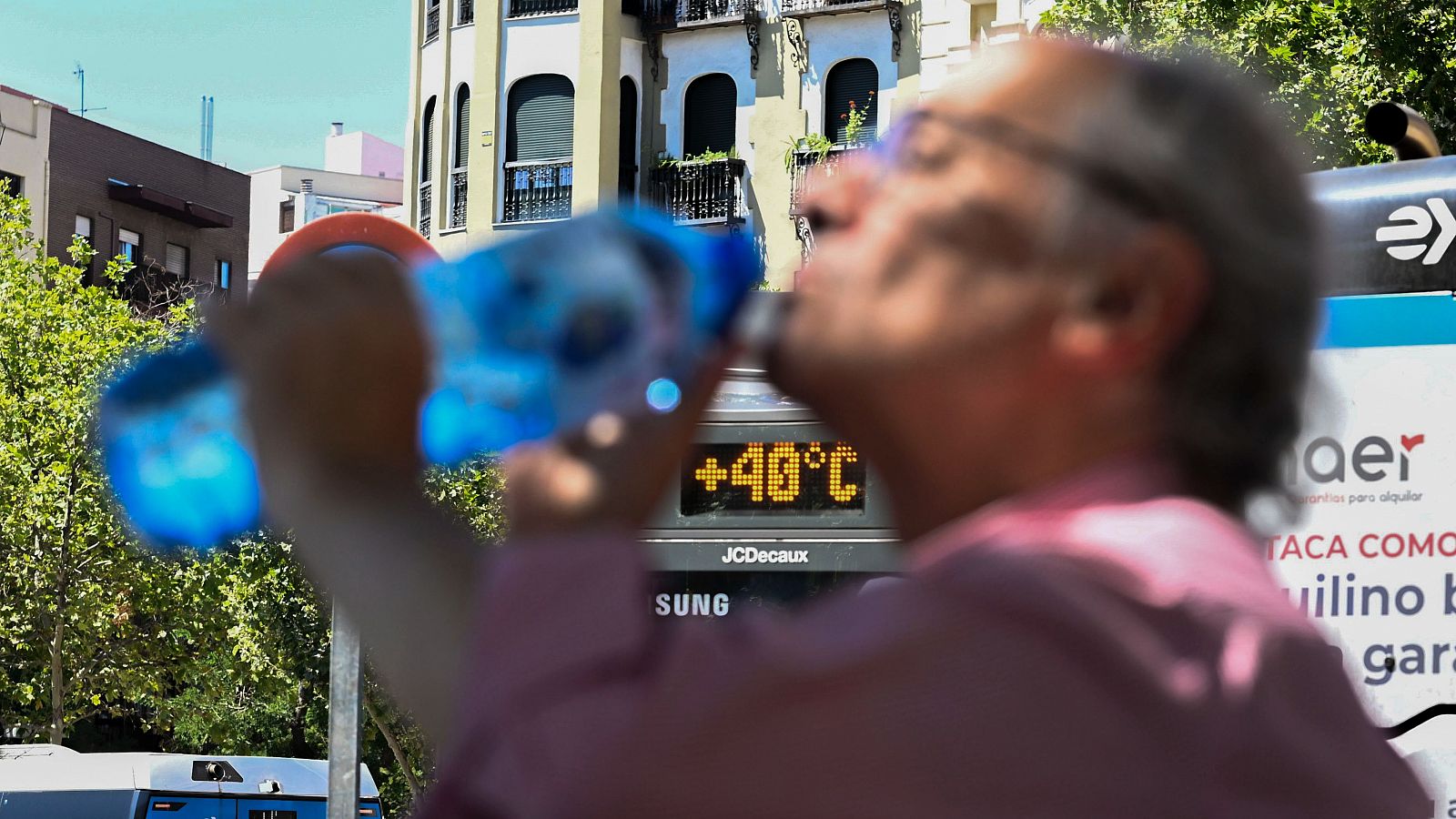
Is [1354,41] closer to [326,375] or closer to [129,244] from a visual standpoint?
[326,375]

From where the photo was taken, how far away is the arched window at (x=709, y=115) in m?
30.6

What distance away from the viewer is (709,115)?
30906 millimetres

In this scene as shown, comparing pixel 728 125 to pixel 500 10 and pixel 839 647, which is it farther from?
pixel 839 647

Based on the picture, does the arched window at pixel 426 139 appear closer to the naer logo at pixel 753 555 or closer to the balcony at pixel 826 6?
the balcony at pixel 826 6

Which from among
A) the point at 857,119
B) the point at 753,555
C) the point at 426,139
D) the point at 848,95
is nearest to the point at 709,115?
the point at 848,95

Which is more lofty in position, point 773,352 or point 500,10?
point 500,10

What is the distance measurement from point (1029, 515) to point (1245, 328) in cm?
17

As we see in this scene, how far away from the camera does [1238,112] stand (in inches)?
39.9

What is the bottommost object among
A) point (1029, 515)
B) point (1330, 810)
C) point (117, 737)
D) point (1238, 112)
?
point (117, 737)

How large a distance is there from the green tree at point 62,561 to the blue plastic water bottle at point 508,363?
74.7ft

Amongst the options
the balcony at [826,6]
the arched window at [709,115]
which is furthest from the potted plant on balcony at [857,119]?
the arched window at [709,115]

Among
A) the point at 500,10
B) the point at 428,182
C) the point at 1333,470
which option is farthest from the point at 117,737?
the point at 1333,470

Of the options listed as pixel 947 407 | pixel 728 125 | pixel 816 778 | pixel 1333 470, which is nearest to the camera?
pixel 816 778

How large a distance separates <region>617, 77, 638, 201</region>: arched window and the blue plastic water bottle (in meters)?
29.7
